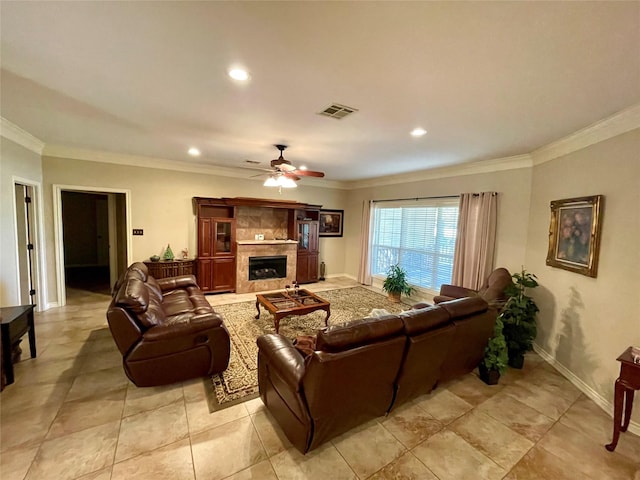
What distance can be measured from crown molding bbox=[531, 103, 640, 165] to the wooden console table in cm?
610

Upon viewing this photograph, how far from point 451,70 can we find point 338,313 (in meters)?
3.83

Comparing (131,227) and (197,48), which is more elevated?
(197,48)

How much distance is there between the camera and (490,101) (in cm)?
225

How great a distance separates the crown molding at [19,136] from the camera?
323cm

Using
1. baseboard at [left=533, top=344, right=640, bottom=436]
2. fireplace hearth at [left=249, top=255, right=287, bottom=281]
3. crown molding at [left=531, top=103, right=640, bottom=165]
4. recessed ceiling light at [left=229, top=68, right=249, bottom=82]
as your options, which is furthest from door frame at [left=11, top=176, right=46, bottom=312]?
baseboard at [left=533, top=344, right=640, bottom=436]

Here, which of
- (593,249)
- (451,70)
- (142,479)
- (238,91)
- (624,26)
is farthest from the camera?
(593,249)

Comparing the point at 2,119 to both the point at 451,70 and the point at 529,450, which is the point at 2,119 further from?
the point at 529,450

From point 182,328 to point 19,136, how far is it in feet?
12.1

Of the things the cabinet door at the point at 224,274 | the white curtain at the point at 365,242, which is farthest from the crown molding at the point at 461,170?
the cabinet door at the point at 224,274

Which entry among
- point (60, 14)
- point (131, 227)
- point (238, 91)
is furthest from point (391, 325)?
point (131, 227)

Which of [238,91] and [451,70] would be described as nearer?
[451,70]

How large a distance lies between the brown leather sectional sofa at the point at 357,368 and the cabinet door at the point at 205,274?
3.73m

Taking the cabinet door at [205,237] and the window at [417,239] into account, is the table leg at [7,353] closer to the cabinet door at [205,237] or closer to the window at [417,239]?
the cabinet door at [205,237]

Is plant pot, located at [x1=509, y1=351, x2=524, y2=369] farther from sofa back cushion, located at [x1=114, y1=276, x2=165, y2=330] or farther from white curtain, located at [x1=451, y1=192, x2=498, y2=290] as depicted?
sofa back cushion, located at [x1=114, y1=276, x2=165, y2=330]
